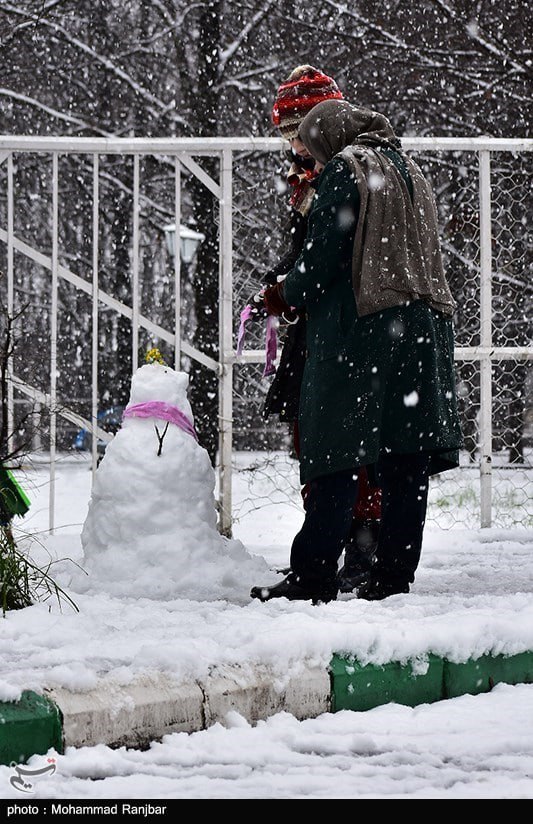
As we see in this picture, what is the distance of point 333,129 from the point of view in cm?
353

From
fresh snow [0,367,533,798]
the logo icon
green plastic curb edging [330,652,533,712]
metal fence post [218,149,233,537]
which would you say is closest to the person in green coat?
fresh snow [0,367,533,798]

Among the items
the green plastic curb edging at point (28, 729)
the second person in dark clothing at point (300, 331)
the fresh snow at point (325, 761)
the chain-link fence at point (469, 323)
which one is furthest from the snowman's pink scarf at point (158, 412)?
the green plastic curb edging at point (28, 729)

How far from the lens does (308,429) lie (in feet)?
11.3

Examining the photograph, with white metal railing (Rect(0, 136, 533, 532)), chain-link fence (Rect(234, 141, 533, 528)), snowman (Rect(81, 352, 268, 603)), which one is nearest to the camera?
snowman (Rect(81, 352, 268, 603))

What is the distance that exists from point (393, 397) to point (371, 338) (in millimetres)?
226

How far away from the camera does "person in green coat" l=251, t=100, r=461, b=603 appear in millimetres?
3328

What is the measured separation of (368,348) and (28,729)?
67.6 inches

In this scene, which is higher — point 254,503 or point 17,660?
point 17,660

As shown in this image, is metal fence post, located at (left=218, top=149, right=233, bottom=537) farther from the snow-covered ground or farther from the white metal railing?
the snow-covered ground

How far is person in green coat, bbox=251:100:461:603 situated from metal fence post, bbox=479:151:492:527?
204cm

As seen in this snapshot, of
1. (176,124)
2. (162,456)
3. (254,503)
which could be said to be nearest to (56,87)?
(176,124)

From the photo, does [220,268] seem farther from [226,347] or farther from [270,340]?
[270,340]

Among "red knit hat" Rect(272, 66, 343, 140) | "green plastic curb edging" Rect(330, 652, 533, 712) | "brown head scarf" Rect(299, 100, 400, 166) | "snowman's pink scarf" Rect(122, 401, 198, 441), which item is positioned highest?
"red knit hat" Rect(272, 66, 343, 140)
